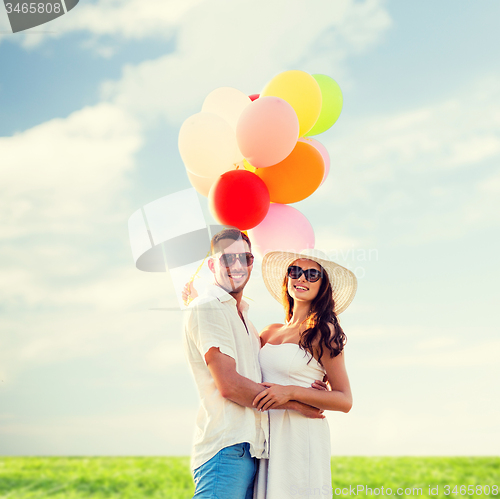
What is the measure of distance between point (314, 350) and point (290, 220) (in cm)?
93

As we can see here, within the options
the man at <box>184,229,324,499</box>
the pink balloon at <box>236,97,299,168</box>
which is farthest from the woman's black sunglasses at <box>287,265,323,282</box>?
the pink balloon at <box>236,97,299,168</box>

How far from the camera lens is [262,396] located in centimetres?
214

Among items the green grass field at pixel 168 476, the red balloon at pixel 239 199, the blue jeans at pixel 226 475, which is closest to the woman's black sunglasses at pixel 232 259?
the red balloon at pixel 239 199

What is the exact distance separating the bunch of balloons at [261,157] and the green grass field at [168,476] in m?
4.30

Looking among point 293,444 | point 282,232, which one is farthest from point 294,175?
point 293,444

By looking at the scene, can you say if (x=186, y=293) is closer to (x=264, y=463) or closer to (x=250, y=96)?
(x=264, y=463)

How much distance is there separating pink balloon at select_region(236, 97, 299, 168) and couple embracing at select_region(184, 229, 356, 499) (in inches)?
24.5

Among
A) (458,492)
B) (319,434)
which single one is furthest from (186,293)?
(458,492)

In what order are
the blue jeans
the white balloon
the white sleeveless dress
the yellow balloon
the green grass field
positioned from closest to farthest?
the blue jeans < the white sleeveless dress < the white balloon < the yellow balloon < the green grass field

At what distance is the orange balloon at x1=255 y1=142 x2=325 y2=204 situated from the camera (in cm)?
301

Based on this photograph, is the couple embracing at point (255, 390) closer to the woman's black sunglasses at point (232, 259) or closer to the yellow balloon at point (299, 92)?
the woman's black sunglasses at point (232, 259)

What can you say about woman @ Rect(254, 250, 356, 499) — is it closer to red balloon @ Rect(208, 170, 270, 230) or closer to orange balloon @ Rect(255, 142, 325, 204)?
red balloon @ Rect(208, 170, 270, 230)

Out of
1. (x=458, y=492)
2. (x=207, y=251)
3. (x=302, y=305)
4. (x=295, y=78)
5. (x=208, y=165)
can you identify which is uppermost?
(x=295, y=78)

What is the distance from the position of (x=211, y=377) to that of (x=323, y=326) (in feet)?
2.31
